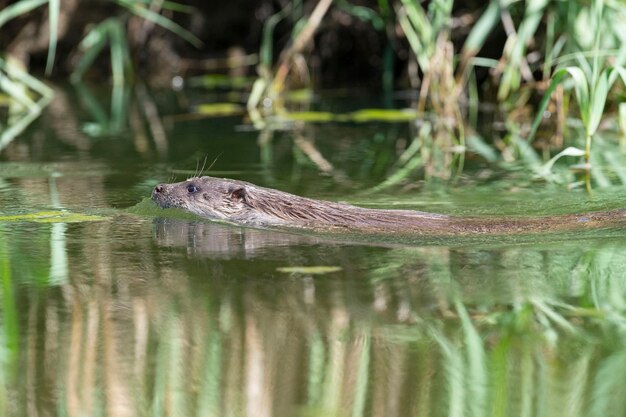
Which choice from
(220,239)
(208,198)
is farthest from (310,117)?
(220,239)

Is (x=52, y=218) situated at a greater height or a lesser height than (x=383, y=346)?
greater

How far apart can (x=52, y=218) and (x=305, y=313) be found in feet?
7.73

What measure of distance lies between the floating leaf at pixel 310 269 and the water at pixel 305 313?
0.02 meters

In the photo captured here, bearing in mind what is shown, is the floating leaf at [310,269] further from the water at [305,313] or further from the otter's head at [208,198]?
the otter's head at [208,198]

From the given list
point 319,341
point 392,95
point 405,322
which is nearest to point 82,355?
point 319,341

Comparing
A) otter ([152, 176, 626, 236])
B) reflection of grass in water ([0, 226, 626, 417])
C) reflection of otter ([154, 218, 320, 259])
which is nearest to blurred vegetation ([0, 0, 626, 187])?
otter ([152, 176, 626, 236])

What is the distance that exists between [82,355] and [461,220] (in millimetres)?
2525

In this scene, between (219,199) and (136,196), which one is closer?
(219,199)

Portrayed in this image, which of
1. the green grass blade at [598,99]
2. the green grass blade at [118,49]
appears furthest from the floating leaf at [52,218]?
the green grass blade at [118,49]

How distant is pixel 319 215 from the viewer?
19.8ft

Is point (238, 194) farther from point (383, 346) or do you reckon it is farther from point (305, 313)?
point (383, 346)

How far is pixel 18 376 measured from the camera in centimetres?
363

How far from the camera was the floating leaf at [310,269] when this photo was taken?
16.1 ft

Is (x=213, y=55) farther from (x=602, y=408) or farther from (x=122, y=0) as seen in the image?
(x=602, y=408)
